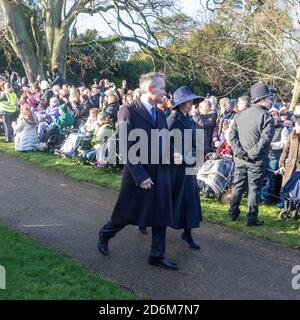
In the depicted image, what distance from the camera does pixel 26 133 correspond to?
13.2 m

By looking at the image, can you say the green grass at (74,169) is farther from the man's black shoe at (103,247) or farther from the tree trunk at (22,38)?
the tree trunk at (22,38)

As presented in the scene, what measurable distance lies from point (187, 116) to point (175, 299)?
2.35 meters

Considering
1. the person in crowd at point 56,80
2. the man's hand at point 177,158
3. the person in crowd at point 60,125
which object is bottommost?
the man's hand at point 177,158

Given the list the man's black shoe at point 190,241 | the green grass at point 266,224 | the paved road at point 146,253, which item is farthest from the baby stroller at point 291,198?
the man's black shoe at point 190,241

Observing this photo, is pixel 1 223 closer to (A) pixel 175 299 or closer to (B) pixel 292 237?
(A) pixel 175 299

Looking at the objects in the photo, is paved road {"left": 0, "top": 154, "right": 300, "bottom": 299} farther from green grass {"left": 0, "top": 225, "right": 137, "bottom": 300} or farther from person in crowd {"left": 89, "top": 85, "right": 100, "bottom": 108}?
person in crowd {"left": 89, "top": 85, "right": 100, "bottom": 108}

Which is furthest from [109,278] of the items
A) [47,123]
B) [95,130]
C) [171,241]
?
[47,123]

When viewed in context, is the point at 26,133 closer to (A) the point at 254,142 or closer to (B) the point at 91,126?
(B) the point at 91,126

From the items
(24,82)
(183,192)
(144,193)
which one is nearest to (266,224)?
(183,192)

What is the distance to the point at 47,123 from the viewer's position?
46.1 feet

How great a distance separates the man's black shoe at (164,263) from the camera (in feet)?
18.2

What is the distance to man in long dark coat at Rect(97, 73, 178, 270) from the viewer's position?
541 cm

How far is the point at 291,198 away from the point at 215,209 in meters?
1.26

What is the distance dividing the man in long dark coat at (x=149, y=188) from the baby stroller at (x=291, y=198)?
2.90 metres
